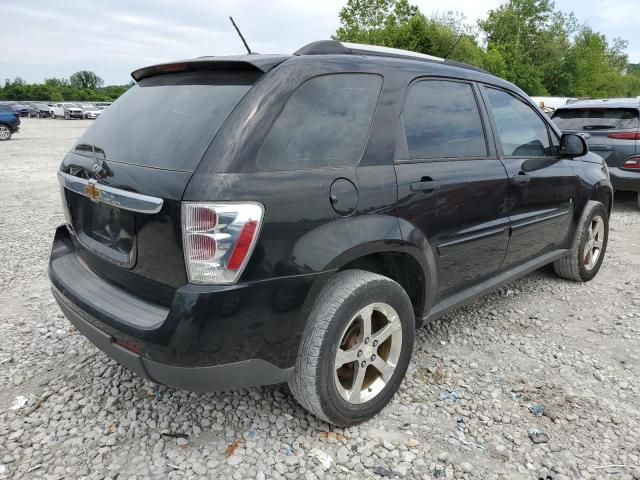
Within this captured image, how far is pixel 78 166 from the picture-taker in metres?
2.50

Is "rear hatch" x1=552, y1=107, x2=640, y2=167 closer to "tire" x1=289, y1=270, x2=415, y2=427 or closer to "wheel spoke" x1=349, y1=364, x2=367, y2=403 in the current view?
"tire" x1=289, y1=270, x2=415, y2=427

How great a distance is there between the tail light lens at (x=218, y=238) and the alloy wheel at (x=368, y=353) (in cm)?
64

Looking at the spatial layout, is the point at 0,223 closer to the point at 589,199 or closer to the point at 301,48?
the point at 301,48

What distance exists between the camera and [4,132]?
2056cm

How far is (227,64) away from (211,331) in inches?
47.2

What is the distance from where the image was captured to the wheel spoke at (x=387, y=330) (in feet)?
7.95

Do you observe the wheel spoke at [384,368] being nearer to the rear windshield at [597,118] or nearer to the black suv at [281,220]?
the black suv at [281,220]

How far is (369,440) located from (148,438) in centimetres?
106

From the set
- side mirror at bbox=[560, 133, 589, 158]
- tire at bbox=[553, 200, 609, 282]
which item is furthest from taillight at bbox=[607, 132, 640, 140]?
side mirror at bbox=[560, 133, 589, 158]

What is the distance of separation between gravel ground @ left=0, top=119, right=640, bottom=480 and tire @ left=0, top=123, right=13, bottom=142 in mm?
20428

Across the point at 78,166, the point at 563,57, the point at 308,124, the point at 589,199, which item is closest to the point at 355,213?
the point at 308,124

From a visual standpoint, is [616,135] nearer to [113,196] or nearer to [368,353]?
[368,353]

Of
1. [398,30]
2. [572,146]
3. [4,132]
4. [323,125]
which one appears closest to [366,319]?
[323,125]

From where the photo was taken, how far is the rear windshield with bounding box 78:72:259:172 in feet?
6.79
